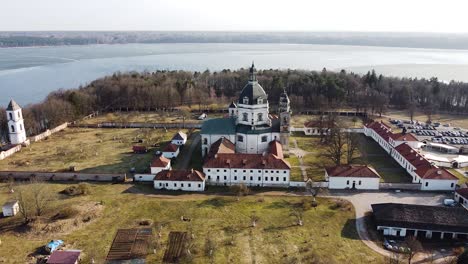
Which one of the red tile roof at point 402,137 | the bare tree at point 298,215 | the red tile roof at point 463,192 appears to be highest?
the red tile roof at point 402,137

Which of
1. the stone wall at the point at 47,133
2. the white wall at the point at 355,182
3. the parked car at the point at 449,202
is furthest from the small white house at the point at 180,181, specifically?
the stone wall at the point at 47,133

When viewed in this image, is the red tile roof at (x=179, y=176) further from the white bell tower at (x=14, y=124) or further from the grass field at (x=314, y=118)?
the grass field at (x=314, y=118)

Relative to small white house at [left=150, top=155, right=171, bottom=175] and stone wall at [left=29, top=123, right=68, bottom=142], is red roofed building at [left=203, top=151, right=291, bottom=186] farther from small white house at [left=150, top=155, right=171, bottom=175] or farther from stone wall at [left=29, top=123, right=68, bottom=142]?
stone wall at [left=29, top=123, right=68, bottom=142]

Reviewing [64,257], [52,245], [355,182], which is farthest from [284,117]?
[64,257]

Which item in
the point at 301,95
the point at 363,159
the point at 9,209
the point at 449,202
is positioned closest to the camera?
the point at 9,209

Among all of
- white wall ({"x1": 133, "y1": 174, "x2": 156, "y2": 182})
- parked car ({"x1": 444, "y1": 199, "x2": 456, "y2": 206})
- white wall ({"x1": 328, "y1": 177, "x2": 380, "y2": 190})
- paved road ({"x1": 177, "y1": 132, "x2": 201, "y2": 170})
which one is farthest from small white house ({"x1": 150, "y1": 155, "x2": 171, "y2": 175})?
parked car ({"x1": 444, "y1": 199, "x2": 456, "y2": 206})

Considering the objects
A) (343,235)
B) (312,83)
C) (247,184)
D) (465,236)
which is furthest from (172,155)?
(312,83)

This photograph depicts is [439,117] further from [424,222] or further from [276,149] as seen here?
[424,222]
